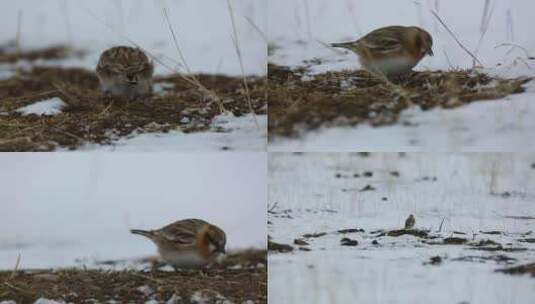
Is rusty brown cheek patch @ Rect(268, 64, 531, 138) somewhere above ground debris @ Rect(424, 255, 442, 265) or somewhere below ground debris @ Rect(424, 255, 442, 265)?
above

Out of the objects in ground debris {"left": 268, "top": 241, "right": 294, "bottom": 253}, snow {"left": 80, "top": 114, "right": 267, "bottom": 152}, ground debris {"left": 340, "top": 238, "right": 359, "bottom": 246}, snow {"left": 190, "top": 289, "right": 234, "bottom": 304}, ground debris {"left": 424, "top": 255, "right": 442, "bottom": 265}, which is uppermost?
snow {"left": 80, "top": 114, "right": 267, "bottom": 152}

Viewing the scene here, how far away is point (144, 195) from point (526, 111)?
1.14 metres

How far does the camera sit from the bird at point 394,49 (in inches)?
104

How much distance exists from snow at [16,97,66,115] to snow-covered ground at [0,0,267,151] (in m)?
0.12

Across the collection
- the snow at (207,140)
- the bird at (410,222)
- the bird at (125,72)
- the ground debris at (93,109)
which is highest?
the bird at (125,72)

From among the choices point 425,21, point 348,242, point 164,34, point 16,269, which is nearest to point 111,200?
point 16,269

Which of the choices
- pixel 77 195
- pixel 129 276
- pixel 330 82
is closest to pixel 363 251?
pixel 330 82

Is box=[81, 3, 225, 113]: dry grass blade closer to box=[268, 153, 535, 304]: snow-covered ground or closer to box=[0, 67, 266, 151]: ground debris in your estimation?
box=[0, 67, 266, 151]: ground debris

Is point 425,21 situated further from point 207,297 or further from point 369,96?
point 207,297

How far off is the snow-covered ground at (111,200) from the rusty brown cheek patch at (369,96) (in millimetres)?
159

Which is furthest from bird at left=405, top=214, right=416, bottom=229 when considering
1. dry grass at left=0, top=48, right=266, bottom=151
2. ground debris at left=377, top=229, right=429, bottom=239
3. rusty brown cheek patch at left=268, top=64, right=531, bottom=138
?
dry grass at left=0, top=48, right=266, bottom=151

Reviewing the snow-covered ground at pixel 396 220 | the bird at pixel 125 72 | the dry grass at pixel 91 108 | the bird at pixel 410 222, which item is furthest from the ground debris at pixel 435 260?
the bird at pixel 125 72

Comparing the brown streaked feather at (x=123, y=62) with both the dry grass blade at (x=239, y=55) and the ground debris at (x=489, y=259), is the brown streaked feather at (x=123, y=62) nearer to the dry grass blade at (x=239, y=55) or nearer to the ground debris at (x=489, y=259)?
the dry grass blade at (x=239, y=55)

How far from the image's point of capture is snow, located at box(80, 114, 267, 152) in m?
2.72
